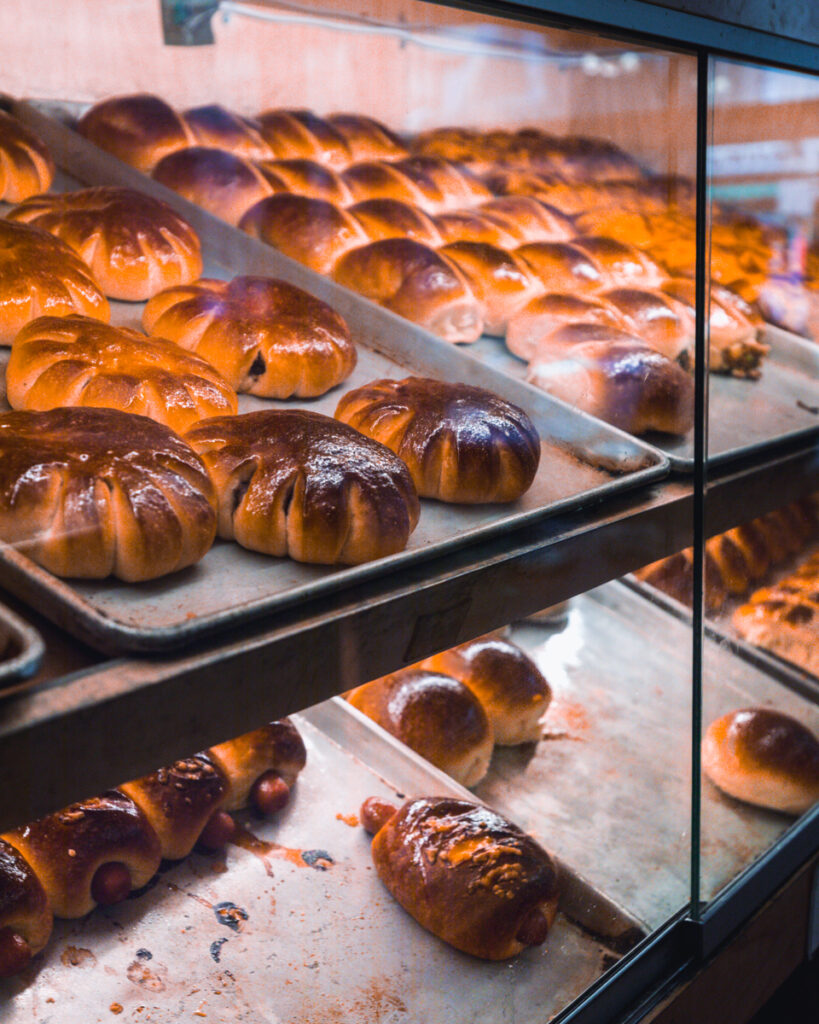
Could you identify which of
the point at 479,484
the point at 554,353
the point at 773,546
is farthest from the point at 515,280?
the point at 773,546

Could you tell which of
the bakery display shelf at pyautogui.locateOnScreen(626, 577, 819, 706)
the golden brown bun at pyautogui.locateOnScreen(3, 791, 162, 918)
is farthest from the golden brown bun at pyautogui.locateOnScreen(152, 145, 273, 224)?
the bakery display shelf at pyautogui.locateOnScreen(626, 577, 819, 706)

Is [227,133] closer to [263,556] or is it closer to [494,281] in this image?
[494,281]

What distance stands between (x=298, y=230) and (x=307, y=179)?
0.15 metres

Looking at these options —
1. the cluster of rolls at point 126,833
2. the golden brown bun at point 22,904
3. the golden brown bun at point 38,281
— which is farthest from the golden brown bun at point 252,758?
the golden brown bun at point 38,281

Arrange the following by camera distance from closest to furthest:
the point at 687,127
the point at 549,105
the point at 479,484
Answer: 1. the point at 479,484
2. the point at 687,127
3. the point at 549,105

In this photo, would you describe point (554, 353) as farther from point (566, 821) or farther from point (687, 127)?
point (566, 821)

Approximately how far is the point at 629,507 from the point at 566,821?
0.63 meters

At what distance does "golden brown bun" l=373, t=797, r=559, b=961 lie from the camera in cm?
133

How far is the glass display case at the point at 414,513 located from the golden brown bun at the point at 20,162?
0.01 m

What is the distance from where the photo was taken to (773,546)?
2.08m

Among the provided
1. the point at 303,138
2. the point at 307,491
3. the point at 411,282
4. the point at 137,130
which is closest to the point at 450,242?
the point at 411,282

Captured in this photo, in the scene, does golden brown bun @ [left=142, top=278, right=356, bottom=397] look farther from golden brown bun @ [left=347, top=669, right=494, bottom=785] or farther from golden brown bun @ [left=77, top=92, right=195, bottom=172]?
golden brown bun @ [left=347, top=669, right=494, bottom=785]

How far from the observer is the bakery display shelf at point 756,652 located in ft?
5.91

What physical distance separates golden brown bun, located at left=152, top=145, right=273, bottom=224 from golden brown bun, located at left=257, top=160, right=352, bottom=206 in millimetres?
17
